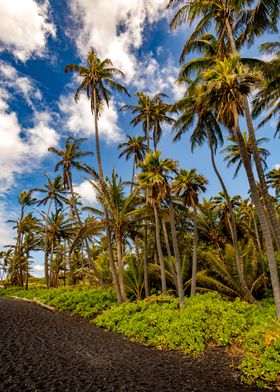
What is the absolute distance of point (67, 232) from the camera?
30.2 metres

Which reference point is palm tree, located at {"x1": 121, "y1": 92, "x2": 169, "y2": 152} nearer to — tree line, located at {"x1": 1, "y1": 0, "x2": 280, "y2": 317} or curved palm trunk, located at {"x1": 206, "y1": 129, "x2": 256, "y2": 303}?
tree line, located at {"x1": 1, "y1": 0, "x2": 280, "y2": 317}

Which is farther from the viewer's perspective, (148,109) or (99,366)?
(148,109)

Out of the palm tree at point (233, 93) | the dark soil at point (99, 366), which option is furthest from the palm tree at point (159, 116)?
the dark soil at point (99, 366)

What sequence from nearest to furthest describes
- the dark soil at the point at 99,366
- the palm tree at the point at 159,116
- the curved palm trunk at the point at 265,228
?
the dark soil at the point at 99,366
the curved palm trunk at the point at 265,228
the palm tree at the point at 159,116

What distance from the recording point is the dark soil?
514 centimetres

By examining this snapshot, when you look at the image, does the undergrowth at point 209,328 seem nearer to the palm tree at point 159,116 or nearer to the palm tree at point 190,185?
the palm tree at point 190,185

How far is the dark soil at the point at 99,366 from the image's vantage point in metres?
5.14

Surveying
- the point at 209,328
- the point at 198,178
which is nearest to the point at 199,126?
the point at 198,178

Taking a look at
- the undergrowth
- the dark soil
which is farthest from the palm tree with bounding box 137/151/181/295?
the dark soil

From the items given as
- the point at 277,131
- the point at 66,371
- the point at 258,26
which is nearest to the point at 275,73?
the point at 258,26

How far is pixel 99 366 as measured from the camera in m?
6.36

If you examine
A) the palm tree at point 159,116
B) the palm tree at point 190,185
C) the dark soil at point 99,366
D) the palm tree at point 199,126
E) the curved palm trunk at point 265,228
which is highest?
the palm tree at point 159,116

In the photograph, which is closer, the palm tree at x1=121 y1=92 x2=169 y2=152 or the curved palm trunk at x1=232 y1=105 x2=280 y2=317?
the curved palm trunk at x1=232 y1=105 x2=280 y2=317

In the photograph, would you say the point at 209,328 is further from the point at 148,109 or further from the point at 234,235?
the point at 148,109
